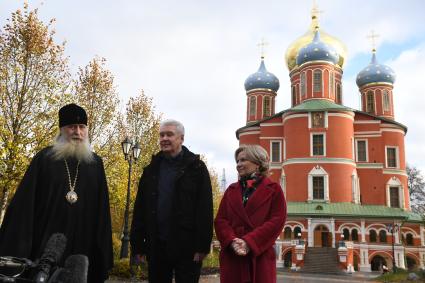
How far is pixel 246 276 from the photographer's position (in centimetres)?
396

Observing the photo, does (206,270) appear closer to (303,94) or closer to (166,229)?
(166,229)

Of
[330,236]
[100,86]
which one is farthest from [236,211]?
[330,236]

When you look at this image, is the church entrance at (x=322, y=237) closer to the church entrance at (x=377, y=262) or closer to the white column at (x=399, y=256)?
the church entrance at (x=377, y=262)

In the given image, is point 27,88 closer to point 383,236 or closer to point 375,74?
point 383,236

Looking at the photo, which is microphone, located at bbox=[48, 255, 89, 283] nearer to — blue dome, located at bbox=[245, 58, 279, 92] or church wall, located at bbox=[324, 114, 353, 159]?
church wall, located at bbox=[324, 114, 353, 159]

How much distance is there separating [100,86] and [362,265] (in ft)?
68.8

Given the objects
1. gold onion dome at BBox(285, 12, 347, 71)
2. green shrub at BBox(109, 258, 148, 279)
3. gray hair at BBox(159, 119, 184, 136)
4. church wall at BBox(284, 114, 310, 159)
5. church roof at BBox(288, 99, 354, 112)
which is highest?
gold onion dome at BBox(285, 12, 347, 71)

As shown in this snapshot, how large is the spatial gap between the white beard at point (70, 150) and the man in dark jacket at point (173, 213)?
824 millimetres

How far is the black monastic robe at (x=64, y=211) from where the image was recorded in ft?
11.7

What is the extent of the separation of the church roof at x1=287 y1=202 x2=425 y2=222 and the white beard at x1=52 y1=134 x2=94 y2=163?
26907 mm

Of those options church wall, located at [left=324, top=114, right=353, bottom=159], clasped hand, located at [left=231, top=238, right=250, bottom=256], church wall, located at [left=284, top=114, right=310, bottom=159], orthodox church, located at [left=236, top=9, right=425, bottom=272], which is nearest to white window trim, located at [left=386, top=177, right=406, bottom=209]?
orthodox church, located at [left=236, top=9, right=425, bottom=272]

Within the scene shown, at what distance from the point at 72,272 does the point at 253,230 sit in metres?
1.96

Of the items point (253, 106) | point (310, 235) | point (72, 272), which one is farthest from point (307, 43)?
point (72, 272)

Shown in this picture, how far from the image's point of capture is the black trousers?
4.36m
